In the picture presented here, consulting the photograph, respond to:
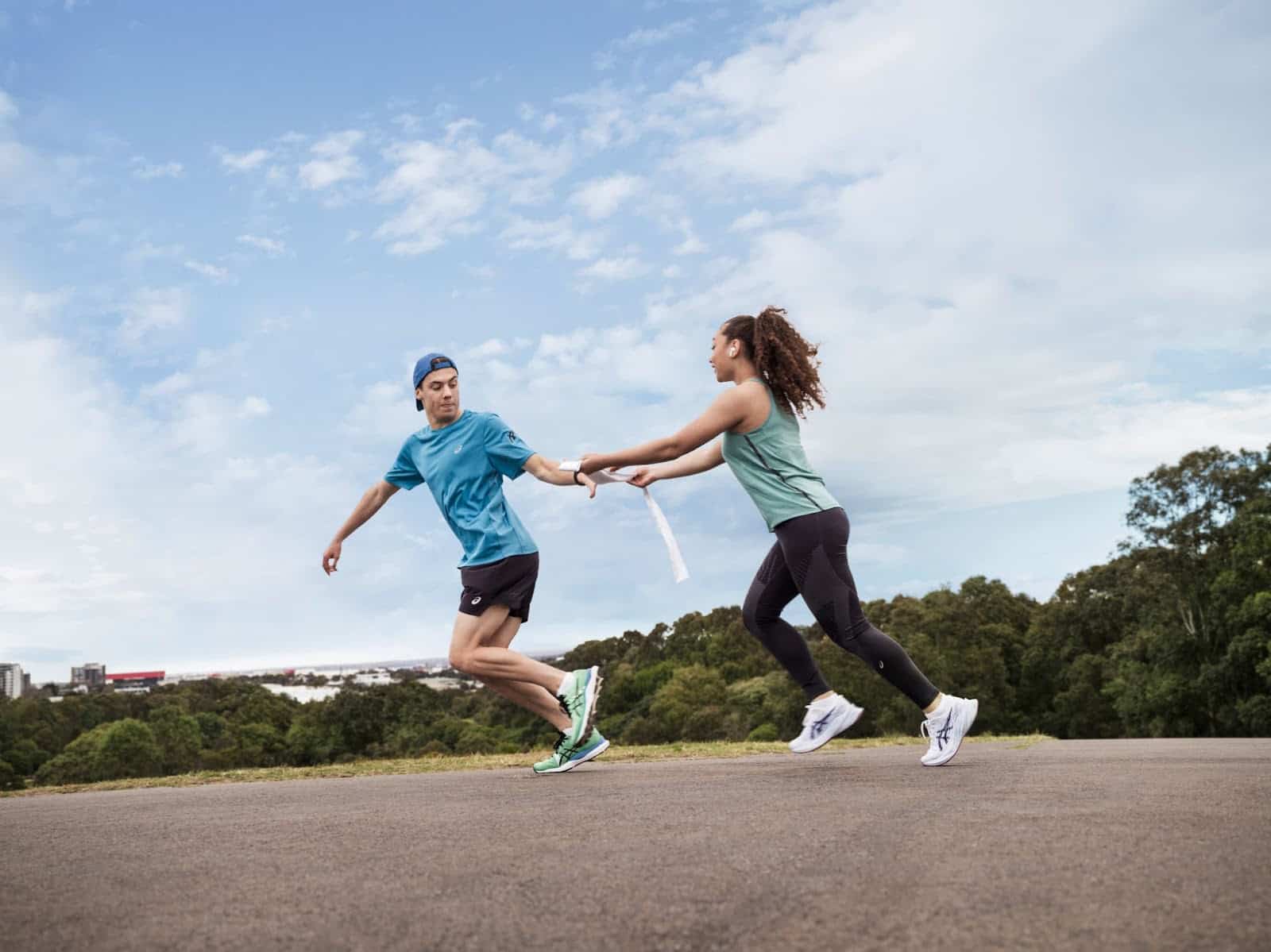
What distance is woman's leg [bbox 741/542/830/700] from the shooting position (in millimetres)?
6387

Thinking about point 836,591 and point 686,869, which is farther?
point 836,591

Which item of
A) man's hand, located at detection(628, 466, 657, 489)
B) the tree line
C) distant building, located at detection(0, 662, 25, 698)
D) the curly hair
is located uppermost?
→ distant building, located at detection(0, 662, 25, 698)

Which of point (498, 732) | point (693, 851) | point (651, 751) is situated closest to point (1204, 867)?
point (693, 851)

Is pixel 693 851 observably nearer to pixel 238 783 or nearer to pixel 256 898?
pixel 256 898

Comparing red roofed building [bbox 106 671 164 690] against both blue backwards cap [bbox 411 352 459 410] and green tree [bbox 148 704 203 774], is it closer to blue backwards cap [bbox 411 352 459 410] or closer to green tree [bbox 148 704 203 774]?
green tree [bbox 148 704 203 774]

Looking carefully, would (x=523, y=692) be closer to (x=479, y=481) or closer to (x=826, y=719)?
(x=479, y=481)

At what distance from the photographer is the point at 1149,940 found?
7.18 ft

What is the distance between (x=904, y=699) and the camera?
46031 mm

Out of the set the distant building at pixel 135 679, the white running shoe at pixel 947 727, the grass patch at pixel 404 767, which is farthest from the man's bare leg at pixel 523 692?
the distant building at pixel 135 679

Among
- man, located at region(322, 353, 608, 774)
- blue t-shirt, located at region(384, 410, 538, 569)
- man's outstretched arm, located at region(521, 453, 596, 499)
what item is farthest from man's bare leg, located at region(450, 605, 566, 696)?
man's outstretched arm, located at region(521, 453, 596, 499)

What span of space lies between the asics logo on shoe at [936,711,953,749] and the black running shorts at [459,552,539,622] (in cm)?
248

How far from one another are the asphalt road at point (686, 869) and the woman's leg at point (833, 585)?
677mm

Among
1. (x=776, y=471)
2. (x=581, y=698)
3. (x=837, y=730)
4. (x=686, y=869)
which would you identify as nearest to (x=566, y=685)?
(x=581, y=698)

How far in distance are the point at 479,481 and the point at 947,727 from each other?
3.00m
